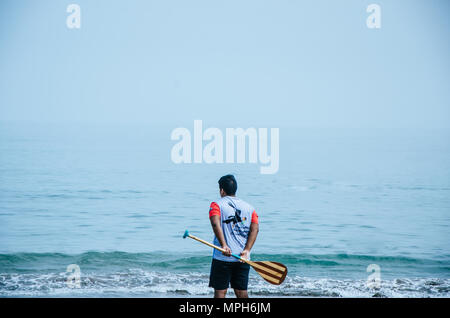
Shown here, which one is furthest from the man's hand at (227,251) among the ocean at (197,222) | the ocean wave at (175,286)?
the ocean at (197,222)

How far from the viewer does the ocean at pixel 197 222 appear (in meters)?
8.88

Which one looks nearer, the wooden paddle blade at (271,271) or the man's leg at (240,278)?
the man's leg at (240,278)

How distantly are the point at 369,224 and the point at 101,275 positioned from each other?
11.6 meters

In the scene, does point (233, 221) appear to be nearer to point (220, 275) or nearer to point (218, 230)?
point (218, 230)

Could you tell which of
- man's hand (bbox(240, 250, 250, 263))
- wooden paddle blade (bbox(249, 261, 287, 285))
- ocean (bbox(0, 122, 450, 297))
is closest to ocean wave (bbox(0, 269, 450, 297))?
ocean (bbox(0, 122, 450, 297))

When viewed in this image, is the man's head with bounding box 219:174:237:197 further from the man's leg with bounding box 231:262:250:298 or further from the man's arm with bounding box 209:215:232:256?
the man's leg with bounding box 231:262:250:298

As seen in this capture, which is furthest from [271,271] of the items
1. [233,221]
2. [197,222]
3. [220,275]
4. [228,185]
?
[197,222]

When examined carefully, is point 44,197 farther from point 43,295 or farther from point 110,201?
point 43,295

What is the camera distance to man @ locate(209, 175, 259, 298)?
5.12 meters

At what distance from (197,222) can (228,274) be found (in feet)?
41.6

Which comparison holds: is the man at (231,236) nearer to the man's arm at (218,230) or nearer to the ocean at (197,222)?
the man's arm at (218,230)

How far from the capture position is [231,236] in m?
5.16
